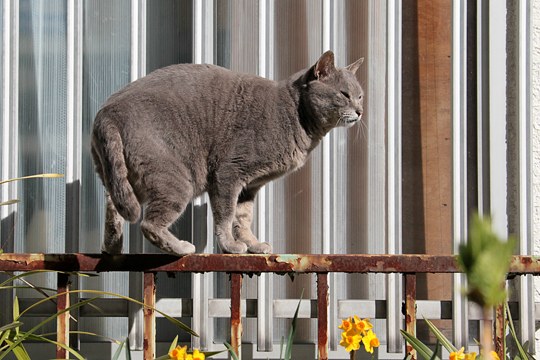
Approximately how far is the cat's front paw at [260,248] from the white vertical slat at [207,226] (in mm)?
230

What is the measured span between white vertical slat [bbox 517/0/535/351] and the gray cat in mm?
647

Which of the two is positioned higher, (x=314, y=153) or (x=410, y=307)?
(x=314, y=153)

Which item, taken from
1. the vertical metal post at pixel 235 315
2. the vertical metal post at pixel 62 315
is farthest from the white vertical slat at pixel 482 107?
the vertical metal post at pixel 62 315

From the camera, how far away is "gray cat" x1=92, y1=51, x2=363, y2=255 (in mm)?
2230

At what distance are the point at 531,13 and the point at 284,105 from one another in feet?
3.58

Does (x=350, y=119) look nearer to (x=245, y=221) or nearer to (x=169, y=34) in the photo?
(x=245, y=221)

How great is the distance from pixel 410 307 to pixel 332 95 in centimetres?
128

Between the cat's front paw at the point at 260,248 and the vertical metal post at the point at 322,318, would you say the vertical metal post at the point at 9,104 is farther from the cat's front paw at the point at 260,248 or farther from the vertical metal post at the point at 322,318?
the vertical metal post at the point at 322,318

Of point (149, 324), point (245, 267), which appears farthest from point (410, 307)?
point (149, 324)

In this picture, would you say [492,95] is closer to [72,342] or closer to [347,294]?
[347,294]

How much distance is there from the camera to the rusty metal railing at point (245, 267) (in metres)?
1.56

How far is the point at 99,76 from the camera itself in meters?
2.77

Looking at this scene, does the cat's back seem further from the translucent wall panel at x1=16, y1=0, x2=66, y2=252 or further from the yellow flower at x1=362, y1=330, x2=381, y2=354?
the yellow flower at x1=362, y1=330, x2=381, y2=354

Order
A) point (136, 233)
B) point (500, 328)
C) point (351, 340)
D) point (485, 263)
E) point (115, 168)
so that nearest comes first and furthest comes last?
1. point (485, 263)
2. point (351, 340)
3. point (500, 328)
4. point (115, 168)
5. point (136, 233)
